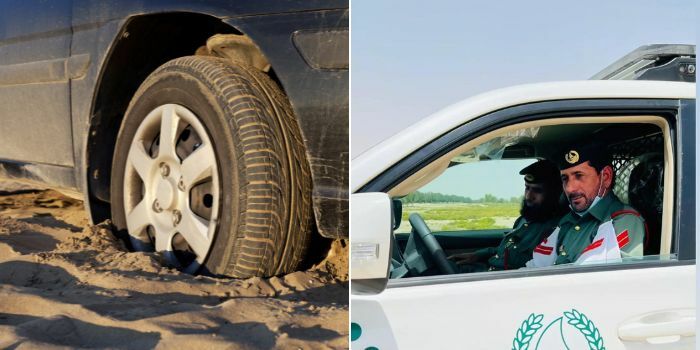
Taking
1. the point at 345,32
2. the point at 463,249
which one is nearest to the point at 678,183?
the point at 463,249

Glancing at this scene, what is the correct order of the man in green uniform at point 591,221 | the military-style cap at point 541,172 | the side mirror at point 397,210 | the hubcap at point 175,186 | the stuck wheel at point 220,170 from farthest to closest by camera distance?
the hubcap at point 175,186 → the stuck wheel at point 220,170 → the military-style cap at point 541,172 → the man in green uniform at point 591,221 → the side mirror at point 397,210

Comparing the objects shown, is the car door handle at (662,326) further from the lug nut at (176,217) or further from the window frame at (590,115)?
the lug nut at (176,217)

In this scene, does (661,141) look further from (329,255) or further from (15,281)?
(15,281)

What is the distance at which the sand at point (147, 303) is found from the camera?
8.00 feet

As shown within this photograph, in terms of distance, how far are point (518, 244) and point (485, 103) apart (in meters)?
0.74

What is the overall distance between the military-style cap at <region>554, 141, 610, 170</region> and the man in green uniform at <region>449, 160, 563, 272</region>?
127 millimetres

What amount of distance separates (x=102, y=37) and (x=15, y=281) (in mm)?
1151

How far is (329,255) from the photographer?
10.7 ft

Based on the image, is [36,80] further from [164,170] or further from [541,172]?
[541,172]

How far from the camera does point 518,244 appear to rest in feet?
8.25

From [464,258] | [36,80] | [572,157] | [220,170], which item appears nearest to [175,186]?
[220,170]

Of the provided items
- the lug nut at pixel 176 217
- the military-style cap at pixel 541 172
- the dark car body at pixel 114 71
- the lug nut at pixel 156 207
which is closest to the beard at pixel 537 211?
the military-style cap at pixel 541 172

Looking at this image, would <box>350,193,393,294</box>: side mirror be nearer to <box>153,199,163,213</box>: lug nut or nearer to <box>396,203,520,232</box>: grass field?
<box>396,203,520,232</box>: grass field

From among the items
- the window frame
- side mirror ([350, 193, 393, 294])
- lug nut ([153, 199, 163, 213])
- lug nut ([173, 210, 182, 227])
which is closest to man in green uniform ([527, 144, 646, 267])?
the window frame
